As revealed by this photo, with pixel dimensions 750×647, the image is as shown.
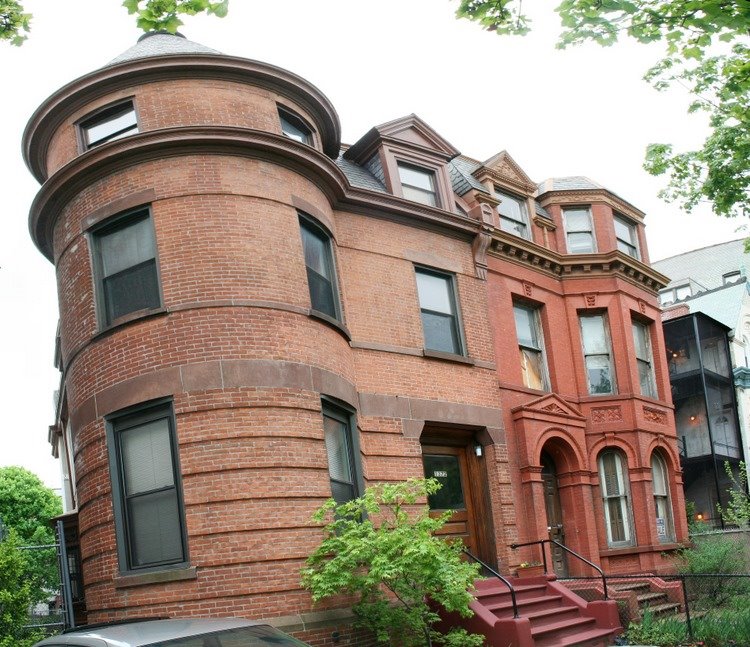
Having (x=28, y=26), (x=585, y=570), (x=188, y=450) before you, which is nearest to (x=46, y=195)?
(x=28, y=26)

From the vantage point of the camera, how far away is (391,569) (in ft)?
37.5

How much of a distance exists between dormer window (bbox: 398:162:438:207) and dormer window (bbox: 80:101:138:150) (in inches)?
227

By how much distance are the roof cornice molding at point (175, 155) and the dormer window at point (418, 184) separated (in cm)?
Answer: 206

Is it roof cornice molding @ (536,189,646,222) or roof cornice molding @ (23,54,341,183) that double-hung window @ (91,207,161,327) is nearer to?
roof cornice molding @ (23,54,341,183)

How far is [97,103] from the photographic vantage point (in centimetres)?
1469

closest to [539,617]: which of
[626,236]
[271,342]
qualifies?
[271,342]

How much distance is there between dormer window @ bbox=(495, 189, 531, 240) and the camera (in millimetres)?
20531

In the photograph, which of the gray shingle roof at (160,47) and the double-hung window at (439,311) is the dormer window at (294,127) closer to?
the gray shingle roof at (160,47)

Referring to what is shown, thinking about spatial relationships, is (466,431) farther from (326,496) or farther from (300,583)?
(300,583)

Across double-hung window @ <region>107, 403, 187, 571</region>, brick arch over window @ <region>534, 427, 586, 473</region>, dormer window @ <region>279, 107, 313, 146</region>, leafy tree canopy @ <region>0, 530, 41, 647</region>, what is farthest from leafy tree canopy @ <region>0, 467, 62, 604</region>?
dormer window @ <region>279, 107, 313, 146</region>

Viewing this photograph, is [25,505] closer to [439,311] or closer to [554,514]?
[554,514]

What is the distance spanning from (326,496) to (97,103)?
7294 millimetres

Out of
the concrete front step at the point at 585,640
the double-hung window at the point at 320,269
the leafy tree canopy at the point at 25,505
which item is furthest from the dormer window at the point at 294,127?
the leafy tree canopy at the point at 25,505

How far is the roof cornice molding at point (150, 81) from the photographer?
561 inches
